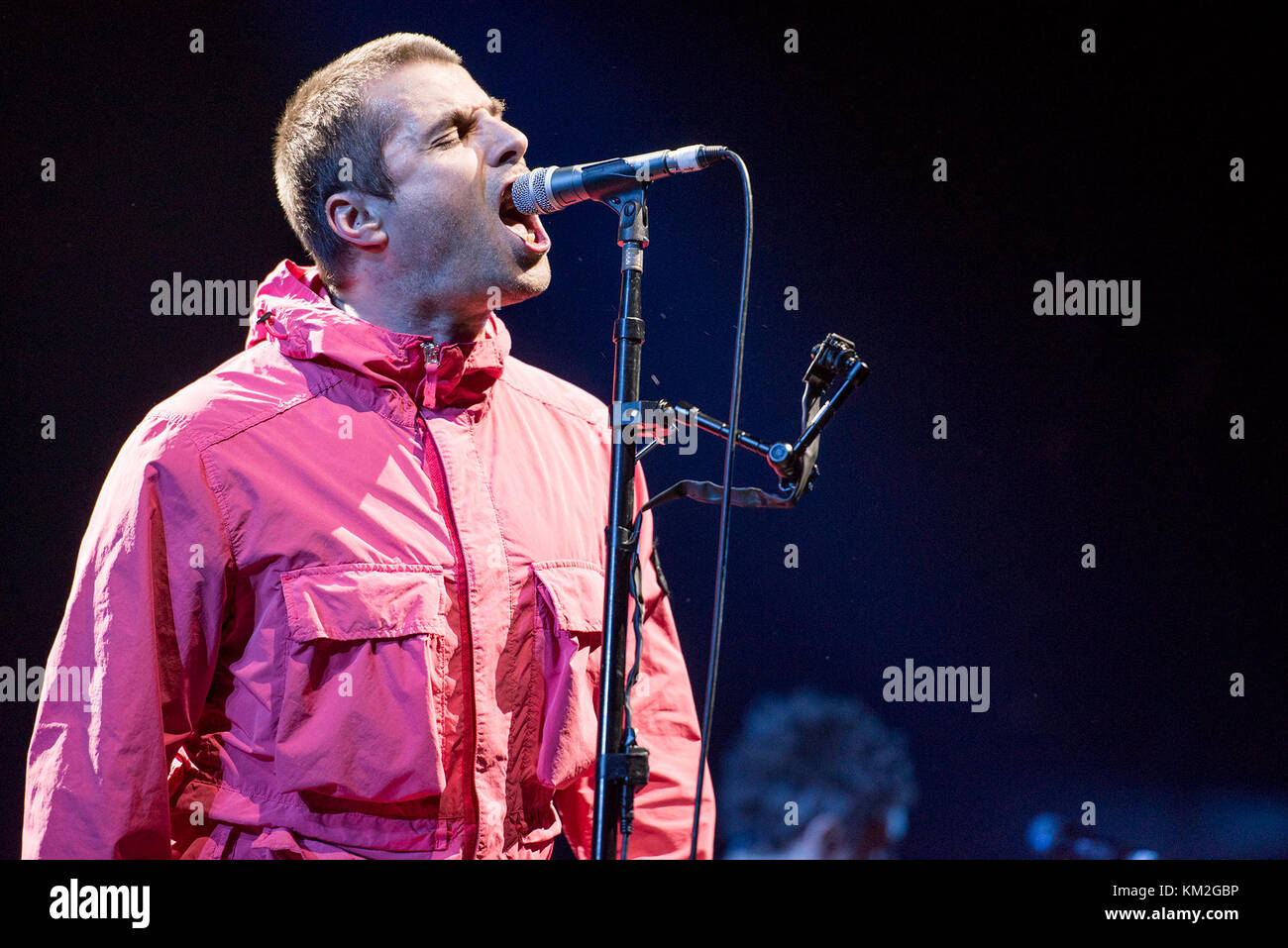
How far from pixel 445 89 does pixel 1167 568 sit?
2077mm

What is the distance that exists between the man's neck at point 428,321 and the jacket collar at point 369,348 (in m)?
0.04

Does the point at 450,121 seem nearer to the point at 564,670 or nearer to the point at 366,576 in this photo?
the point at 366,576

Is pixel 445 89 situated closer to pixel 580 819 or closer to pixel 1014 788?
pixel 580 819

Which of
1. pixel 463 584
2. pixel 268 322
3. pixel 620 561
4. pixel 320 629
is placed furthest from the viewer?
pixel 268 322

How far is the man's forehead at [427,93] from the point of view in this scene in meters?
1.76

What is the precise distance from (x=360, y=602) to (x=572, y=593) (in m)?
0.35

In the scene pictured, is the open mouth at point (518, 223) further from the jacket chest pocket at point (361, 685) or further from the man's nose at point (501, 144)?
the jacket chest pocket at point (361, 685)

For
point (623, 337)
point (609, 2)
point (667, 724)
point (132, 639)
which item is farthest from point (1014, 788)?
point (609, 2)

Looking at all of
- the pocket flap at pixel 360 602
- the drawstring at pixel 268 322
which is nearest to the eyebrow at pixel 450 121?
the drawstring at pixel 268 322

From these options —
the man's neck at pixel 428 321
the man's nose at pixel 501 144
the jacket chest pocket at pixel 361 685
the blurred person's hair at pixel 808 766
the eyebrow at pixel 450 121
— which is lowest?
the blurred person's hair at pixel 808 766

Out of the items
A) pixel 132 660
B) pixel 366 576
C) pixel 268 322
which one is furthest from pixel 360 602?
pixel 268 322

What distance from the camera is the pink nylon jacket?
1.42 metres

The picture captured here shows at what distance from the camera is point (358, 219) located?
1797mm
